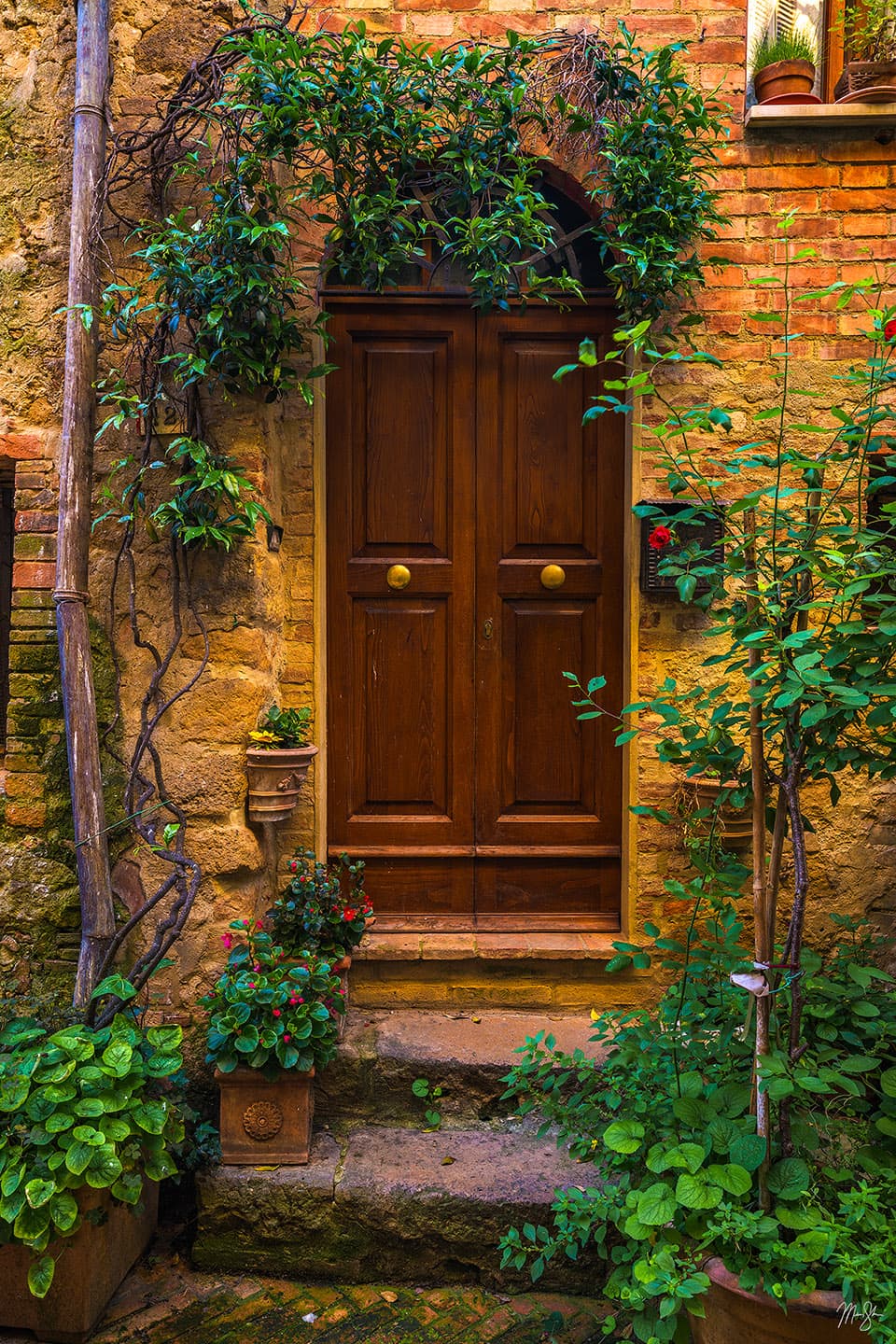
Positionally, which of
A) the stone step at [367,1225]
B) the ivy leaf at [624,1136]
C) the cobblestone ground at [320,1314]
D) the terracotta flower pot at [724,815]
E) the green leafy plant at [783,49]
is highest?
the green leafy plant at [783,49]

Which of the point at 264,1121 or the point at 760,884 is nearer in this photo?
the point at 760,884

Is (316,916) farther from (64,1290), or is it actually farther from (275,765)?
(64,1290)

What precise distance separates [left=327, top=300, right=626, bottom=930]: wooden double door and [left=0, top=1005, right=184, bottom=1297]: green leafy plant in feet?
4.00

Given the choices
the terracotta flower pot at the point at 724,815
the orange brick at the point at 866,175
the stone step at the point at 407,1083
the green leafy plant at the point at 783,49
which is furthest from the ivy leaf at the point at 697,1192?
the green leafy plant at the point at 783,49

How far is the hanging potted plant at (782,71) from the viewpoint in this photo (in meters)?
3.12

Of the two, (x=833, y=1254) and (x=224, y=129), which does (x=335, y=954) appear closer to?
(x=833, y=1254)

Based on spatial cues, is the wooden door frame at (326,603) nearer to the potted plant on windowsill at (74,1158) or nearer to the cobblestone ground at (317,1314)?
the potted plant on windowsill at (74,1158)

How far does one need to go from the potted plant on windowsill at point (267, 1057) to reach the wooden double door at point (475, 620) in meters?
0.85

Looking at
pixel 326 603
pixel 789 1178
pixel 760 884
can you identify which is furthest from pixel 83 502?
pixel 789 1178

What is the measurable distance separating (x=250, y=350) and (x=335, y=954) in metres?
1.96

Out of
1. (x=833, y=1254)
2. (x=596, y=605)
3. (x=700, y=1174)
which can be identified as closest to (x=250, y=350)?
(x=596, y=605)

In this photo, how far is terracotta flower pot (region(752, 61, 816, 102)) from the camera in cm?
311

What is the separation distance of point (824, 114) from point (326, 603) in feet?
8.01

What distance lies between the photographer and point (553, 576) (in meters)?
3.39
